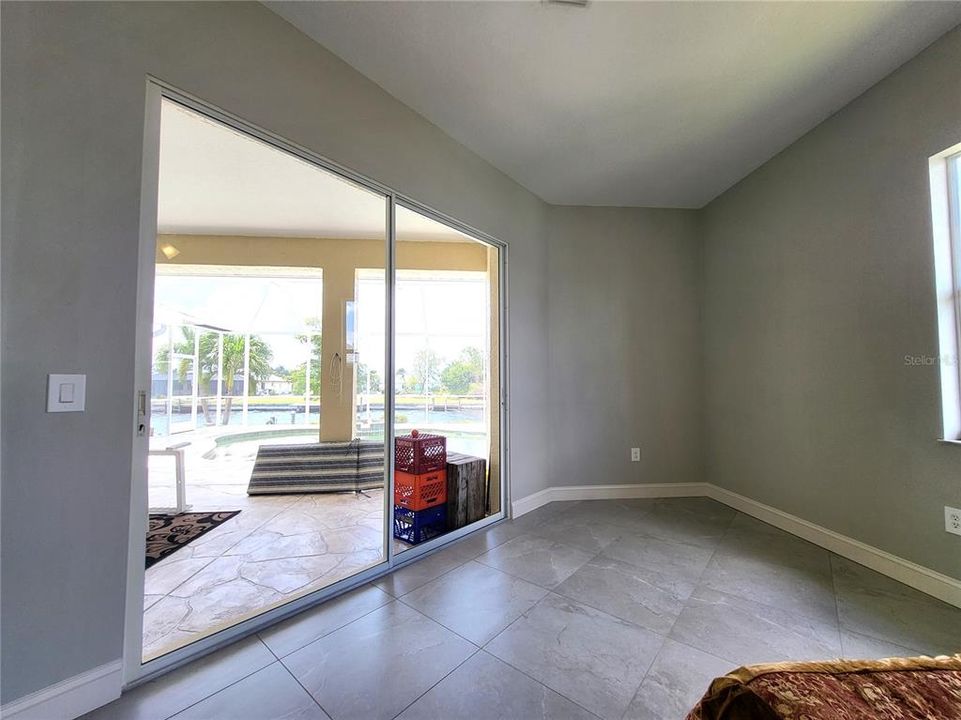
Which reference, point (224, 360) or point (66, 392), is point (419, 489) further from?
point (224, 360)

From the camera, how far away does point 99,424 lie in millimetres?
1286

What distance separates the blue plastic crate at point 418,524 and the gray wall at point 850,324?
→ 8.63ft

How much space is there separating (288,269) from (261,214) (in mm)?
781

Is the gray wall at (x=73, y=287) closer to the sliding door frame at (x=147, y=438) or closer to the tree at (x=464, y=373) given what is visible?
the sliding door frame at (x=147, y=438)

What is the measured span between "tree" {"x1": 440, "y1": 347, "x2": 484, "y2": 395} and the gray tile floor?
172cm

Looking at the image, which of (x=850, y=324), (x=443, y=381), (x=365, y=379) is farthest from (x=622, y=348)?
(x=365, y=379)

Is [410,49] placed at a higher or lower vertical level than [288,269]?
higher

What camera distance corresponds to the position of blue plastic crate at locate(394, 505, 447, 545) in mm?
2631

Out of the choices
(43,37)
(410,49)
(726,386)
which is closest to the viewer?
(43,37)

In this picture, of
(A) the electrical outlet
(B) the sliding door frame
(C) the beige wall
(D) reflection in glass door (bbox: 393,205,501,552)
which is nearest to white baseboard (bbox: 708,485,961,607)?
(A) the electrical outlet

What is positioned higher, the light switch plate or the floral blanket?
the light switch plate

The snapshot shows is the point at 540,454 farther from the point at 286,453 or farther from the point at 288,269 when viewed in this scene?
the point at 288,269

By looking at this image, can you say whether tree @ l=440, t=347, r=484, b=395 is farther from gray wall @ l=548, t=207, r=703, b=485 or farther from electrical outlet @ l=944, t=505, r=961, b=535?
electrical outlet @ l=944, t=505, r=961, b=535

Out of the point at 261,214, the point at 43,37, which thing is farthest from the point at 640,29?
the point at 261,214
